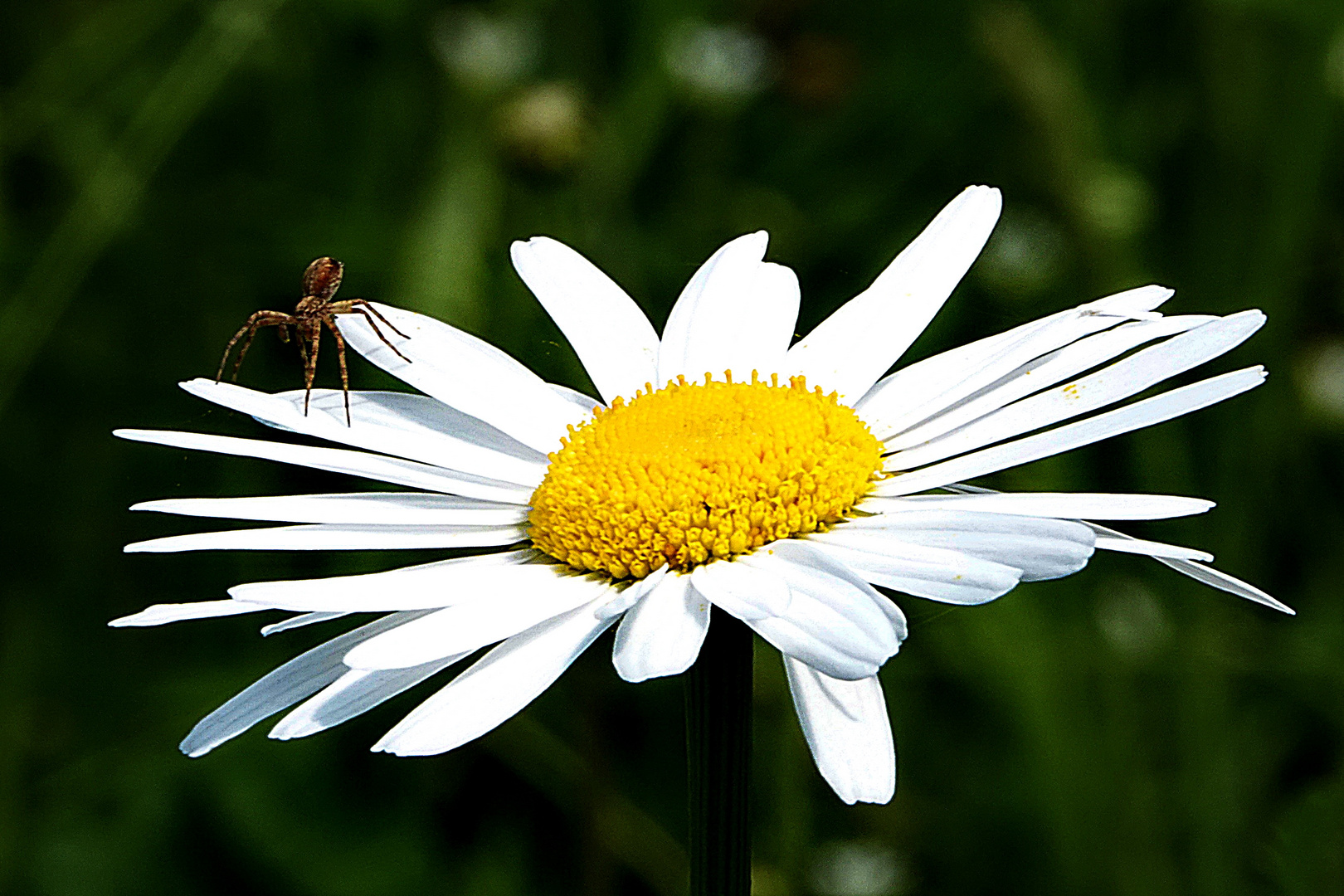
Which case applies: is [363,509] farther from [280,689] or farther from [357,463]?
[280,689]

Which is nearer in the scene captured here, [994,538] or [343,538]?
[994,538]

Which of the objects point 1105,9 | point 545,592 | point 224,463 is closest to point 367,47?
point 224,463

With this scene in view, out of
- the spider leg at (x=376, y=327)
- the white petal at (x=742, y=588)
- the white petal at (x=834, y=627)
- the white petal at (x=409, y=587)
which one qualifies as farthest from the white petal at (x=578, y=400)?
the white petal at (x=834, y=627)

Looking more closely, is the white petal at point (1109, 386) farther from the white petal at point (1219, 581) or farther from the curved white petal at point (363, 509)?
the curved white petal at point (363, 509)

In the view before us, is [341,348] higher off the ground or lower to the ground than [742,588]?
higher

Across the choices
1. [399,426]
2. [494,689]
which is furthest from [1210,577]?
[399,426]

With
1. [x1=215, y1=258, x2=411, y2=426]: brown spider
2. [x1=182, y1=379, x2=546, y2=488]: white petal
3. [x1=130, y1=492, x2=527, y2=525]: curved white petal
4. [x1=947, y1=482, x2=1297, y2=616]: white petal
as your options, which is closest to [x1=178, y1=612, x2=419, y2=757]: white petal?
[x1=130, y1=492, x2=527, y2=525]: curved white petal
